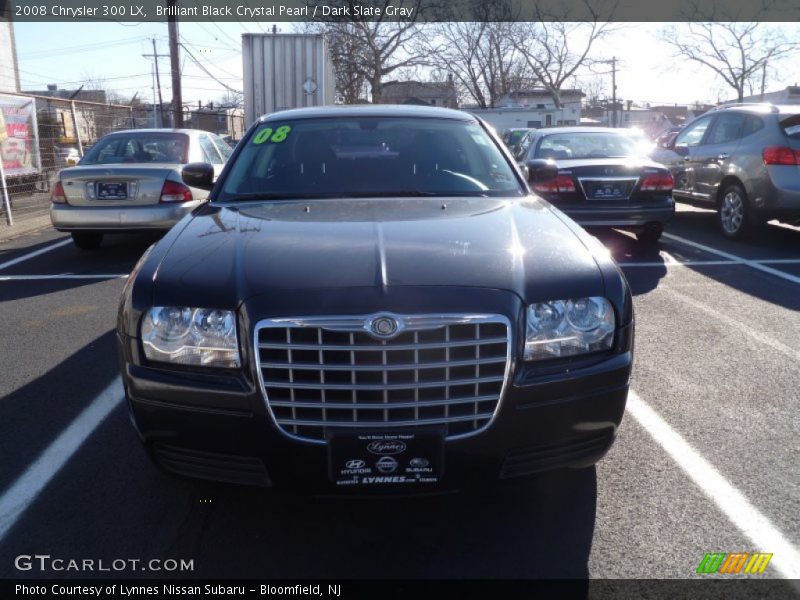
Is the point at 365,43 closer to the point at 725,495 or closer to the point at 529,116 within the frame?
the point at 529,116

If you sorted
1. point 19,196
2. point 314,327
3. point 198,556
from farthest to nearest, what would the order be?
point 19,196 → point 198,556 → point 314,327

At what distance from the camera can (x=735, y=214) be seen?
933cm

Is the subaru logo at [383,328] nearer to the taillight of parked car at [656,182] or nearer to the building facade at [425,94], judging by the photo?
the taillight of parked car at [656,182]

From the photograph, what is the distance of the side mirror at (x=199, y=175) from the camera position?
4.67 meters

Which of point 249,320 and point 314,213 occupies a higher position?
point 314,213

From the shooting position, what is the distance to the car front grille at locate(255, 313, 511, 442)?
7.89 ft

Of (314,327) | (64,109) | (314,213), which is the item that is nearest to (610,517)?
(314,327)

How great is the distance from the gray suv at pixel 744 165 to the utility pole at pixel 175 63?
1523 cm

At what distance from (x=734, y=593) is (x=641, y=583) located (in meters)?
0.31

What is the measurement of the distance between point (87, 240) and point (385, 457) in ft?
26.0

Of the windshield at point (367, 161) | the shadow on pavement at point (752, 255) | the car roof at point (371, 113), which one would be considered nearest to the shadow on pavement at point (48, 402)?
the windshield at point (367, 161)

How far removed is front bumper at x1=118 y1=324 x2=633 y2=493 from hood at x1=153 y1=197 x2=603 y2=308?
0.29 m

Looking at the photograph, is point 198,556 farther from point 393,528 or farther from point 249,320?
point 249,320

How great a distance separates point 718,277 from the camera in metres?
7.36
